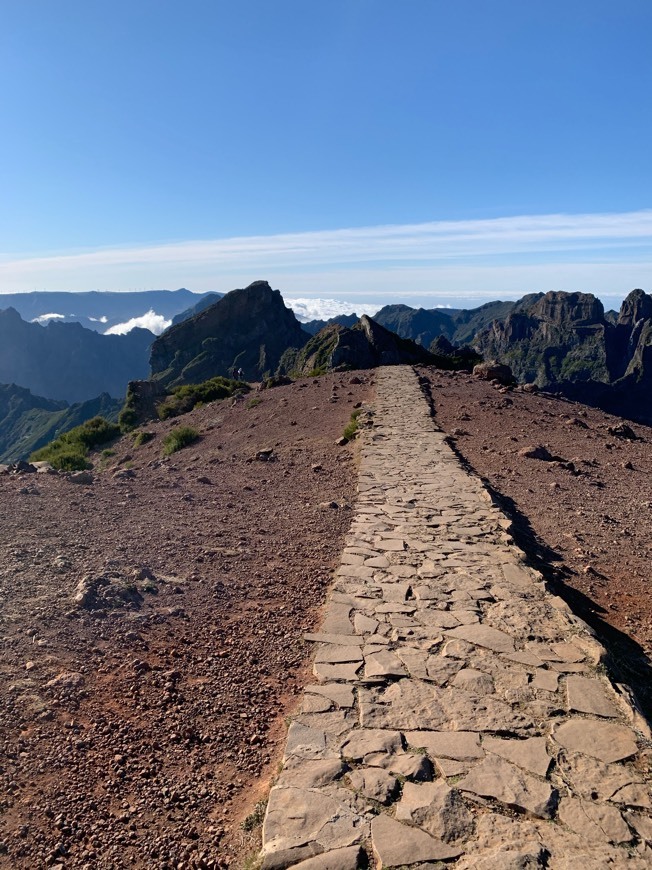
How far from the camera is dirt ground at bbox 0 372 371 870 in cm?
338

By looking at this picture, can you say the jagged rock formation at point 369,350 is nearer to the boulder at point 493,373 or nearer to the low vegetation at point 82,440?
the boulder at point 493,373

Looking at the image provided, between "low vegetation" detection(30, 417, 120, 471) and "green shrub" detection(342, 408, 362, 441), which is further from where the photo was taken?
"low vegetation" detection(30, 417, 120, 471)

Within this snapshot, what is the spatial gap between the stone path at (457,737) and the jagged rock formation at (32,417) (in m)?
102

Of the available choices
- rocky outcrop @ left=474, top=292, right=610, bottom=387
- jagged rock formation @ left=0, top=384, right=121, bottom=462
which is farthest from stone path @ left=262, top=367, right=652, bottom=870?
rocky outcrop @ left=474, top=292, right=610, bottom=387

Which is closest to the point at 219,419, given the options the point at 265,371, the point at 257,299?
the point at 265,371

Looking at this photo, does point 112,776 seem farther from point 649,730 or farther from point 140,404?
point 140,404

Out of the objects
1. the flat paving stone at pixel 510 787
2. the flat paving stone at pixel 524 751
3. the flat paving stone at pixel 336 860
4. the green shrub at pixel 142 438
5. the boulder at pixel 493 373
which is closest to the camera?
the flat paving stone at pixel 336 860

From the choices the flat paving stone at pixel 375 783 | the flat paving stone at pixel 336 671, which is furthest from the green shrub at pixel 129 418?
the flat paving stone at pixel 375 783

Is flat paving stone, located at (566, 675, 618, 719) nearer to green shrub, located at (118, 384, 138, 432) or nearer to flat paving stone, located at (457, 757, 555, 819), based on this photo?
flat paving stone, located at (457, 757, 555, 819)

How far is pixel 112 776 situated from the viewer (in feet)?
12.1

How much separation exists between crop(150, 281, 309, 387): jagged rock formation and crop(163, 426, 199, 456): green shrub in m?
65.2

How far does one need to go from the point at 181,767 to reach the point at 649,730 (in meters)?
3.05

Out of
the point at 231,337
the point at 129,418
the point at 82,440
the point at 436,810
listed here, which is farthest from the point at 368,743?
the point at 231,337

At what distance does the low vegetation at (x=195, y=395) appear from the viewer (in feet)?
90.3
